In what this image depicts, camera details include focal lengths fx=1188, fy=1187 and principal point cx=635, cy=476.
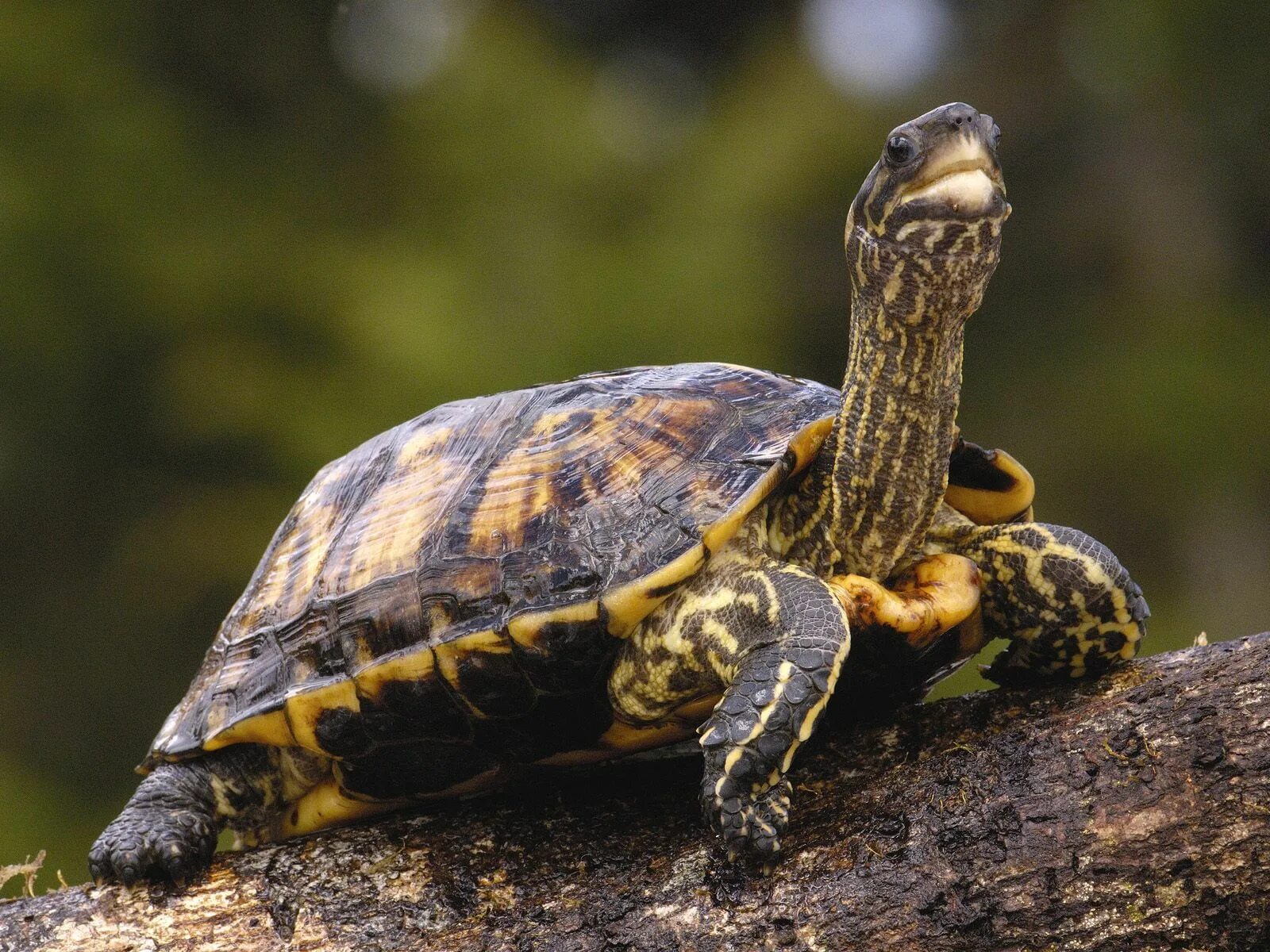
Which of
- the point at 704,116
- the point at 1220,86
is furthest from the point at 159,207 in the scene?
the point at 1220,86

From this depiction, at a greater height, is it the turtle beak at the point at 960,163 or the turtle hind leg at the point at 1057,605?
the turtle beak at the point at 960,163

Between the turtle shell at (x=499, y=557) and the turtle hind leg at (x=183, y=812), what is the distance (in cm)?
10

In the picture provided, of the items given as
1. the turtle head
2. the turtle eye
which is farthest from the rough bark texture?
the turtle eye

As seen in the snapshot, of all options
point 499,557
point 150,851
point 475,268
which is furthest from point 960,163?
point 475,268

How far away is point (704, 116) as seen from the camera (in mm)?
11477

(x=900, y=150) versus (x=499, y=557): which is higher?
(x=900, y=150)

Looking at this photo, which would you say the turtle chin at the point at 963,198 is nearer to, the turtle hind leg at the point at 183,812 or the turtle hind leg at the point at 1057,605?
the turtle hind leg at the point at 1057,605

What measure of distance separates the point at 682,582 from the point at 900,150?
1.15m

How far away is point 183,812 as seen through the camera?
326 cm

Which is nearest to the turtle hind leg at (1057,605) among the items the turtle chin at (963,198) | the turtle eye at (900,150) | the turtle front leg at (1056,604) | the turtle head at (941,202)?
the turtle front leg at (1056,604)

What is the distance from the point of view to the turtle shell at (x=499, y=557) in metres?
2.94

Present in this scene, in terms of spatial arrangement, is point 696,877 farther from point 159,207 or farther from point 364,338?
point 159,207

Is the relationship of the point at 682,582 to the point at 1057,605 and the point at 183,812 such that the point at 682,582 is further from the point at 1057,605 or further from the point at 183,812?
the point at 183,812

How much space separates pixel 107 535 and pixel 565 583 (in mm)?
7283
